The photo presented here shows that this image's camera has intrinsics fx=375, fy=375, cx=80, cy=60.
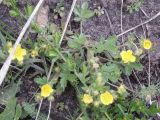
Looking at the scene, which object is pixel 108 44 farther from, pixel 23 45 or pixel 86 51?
pixel 23 45

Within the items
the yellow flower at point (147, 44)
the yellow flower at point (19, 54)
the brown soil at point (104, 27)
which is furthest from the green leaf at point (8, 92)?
the yellow flower at point (147, 44)

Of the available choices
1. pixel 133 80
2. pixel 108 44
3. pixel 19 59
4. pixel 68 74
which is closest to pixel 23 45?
pixel 19 59

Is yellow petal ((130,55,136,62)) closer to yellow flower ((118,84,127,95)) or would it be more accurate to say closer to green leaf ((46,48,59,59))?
yellow flower ((118,84,127,95))

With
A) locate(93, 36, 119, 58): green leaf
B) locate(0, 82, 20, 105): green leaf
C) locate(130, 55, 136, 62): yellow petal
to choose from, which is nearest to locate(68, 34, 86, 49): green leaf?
locate(93, 36, 119, 58): green leaf

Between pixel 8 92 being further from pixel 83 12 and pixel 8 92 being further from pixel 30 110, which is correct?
pixel 83 12

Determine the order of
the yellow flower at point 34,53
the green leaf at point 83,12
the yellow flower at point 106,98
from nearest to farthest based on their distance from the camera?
1. the yellow flower at point 106,98
2. the yellow flower at point 34,53
3. the green leaf at point 83,12

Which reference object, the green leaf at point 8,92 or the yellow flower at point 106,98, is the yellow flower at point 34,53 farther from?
the yellow flower at point 106,98
